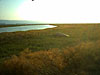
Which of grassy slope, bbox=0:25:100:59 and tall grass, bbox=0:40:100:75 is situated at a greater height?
tall grass, bbox=0:40:100:75

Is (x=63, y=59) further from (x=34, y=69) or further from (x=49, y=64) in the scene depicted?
(x=34, y=69)

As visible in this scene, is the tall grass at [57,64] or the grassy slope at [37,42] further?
the grassy slope at [37,42]

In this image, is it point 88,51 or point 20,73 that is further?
point 88,51

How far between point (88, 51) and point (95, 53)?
533mm

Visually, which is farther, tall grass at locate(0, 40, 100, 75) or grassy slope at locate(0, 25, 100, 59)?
grassy slope at locate(0, 25, 100, 59)

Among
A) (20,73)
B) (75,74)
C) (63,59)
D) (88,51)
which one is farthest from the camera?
(88,51)

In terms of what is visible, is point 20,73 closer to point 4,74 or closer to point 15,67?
point 15,67

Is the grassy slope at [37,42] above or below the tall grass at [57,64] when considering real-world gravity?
below

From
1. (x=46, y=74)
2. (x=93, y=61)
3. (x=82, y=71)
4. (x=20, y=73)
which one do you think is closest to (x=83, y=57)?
(x=93, y=61)

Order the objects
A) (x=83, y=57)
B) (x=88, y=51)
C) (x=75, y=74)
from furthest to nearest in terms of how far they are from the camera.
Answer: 1. (x=88, y=51)
2. (x=83, y=57)
3. (x=75, y=74)

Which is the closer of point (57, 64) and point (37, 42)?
point (57, 64)

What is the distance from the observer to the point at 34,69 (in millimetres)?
6203

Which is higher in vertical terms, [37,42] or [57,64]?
[57,64]

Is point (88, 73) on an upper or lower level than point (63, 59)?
lower
